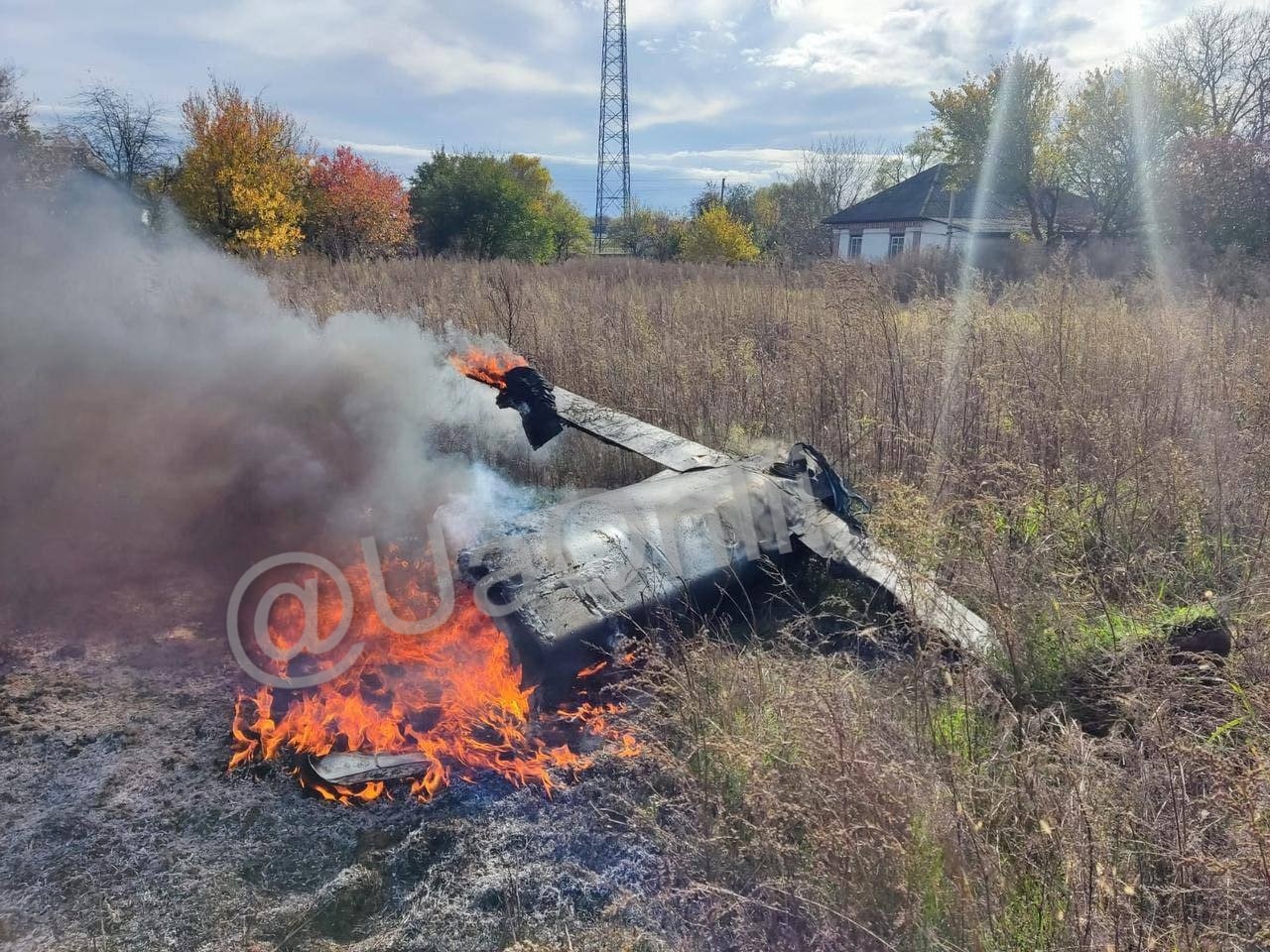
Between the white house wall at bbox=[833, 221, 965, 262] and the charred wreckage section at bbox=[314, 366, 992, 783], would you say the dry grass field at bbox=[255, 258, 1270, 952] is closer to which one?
the charred wreckage section at bbox=[314, 366, 992, 783]

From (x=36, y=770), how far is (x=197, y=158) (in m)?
21.9

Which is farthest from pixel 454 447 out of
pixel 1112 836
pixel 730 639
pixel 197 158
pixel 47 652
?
pixel 197 158

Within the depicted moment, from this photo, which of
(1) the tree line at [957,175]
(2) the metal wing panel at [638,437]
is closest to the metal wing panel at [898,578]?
(2) the metal wing panel at [638,437]

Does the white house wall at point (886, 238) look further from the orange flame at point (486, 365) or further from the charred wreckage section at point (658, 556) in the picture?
the charred wreckage section at point (658, 556)

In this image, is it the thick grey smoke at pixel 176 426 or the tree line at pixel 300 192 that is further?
the tree line at pixel 300 192

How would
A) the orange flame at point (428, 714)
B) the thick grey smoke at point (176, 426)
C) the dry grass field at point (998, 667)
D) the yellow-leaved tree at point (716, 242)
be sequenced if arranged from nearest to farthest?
the dry grass field at point (998, 667) → the orange flame at point (428, 714) → the thick grey smoke at point (176, 426) → the yellow-leaved tree at point (716, 242)

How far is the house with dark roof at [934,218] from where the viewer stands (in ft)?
91.1

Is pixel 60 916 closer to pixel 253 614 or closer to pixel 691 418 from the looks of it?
pixel 253 614

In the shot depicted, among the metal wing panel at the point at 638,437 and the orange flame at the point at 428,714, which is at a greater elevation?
the metal wing panel at the point at 638,437

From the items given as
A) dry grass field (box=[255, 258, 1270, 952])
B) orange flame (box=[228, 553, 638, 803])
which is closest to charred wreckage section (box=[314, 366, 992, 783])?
orange flame (box=[228, 553, 638, 803])

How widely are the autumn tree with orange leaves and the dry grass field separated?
18.9 m

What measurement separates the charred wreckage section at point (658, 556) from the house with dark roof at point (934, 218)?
24518mm

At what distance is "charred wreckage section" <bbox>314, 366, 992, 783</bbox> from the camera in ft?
9.96

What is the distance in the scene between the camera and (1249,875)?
1.93 m
